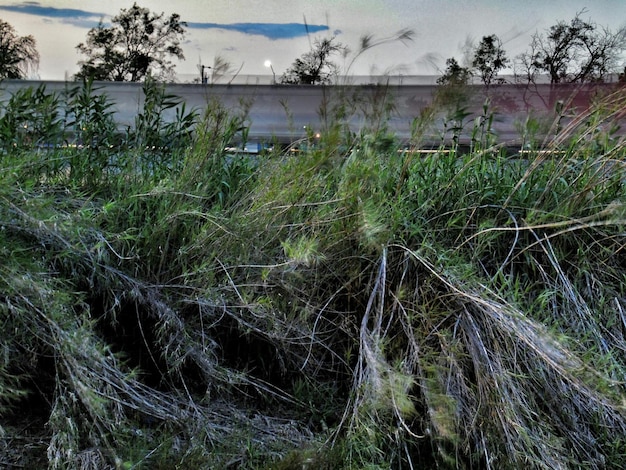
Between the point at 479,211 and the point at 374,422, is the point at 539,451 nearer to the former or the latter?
the point at 374,422

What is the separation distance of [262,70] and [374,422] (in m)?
3.35

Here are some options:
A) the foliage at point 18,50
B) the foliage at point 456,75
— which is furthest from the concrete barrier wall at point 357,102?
the foliage at point 18,50

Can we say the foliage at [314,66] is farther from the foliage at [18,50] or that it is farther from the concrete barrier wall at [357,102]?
the foliage at [18,50]

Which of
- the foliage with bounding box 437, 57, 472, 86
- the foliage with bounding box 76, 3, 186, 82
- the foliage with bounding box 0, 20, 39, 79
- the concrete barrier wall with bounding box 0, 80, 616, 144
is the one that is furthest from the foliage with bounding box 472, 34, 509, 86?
the foliage with bounding box 0, 20, 39, 79

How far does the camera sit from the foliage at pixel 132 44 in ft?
14.4

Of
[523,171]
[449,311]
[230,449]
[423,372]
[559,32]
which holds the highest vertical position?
[559,32]

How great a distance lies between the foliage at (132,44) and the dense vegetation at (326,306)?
72.7 inches

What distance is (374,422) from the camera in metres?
1.83

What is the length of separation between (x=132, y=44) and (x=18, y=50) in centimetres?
89

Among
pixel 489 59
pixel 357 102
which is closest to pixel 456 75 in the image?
pixel 357 102

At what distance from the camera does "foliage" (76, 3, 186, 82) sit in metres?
4.40

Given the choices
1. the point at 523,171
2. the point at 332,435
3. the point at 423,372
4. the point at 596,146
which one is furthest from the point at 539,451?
the point at 596,146

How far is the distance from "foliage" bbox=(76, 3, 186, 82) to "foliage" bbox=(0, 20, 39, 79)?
374 mm

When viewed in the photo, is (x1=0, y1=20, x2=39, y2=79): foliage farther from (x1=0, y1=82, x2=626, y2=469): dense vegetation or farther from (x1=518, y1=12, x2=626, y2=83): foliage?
(x1=518, y1=12, x2=626, y2=83): foliage
